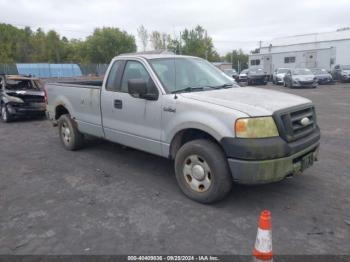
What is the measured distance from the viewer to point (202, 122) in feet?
13.7

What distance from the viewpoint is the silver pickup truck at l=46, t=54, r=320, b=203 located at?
3.90 metres

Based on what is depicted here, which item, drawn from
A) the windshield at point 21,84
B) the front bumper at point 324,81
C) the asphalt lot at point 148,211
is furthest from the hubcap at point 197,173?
the front bumper at point 324,81

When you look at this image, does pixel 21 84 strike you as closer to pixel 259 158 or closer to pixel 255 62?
pixel 259 158

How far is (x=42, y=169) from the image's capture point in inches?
239

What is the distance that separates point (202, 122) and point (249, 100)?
666mm

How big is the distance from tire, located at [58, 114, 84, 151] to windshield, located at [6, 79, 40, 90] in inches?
227

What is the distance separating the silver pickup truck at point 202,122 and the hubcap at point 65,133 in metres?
1.19

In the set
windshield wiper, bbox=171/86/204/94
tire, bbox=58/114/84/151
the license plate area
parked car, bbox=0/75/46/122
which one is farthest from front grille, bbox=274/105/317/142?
parked car, bbox=0/75/46/122

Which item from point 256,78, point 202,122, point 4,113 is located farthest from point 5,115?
point 256,78

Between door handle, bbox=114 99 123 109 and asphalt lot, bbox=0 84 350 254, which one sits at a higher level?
door handle, bbox=114 99 123 109

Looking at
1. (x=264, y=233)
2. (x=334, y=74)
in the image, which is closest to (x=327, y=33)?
(x=334, y=74)

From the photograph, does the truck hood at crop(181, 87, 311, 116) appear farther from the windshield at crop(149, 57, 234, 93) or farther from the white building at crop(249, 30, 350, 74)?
the white building at crop(249, 30, 350, 74)

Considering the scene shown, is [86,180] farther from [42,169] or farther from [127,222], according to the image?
[127,222]

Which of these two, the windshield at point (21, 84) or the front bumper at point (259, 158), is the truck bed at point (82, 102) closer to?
the front bumper at point (259, 158)
